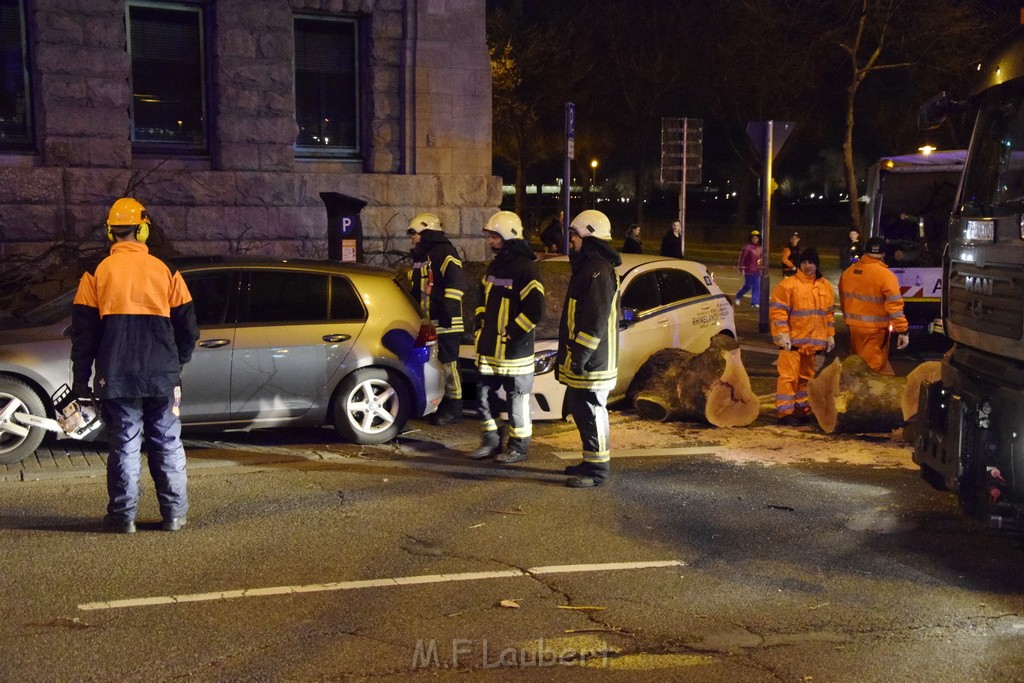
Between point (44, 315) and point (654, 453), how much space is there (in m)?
4.54

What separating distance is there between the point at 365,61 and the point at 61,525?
11.5 meters

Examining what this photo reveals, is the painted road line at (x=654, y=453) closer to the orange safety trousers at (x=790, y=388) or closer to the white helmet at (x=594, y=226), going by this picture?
the orange safety trousers at (x=790, y=388)

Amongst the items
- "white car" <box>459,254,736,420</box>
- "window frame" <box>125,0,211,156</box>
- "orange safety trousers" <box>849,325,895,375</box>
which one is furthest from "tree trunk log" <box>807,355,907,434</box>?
"window frame" <box>125,0,211,156</box>

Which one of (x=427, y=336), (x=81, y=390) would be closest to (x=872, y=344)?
(x=427, y=336)

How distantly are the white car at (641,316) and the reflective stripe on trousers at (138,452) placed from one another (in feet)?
12.4

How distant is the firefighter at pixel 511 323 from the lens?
8359mm

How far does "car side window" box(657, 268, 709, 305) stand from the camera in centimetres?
1121

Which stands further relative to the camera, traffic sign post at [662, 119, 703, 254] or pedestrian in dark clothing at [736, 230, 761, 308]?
pedestrian in dark clothing at [736, 230, 761, 308]

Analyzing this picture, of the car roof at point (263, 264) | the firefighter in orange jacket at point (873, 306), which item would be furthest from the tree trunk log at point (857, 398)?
the car roof at point (263, 264)

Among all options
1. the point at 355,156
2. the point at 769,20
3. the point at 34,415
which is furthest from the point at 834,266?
the point at 34,415

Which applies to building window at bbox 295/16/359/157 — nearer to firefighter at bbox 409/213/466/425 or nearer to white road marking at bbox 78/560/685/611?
firefighter at bbox 409/213/466/425

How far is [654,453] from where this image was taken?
9.11 meters

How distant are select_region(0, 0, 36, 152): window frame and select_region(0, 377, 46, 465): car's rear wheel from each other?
810 centimetres

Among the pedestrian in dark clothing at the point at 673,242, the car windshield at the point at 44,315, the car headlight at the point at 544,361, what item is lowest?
the car headlight at the point at 544,361
